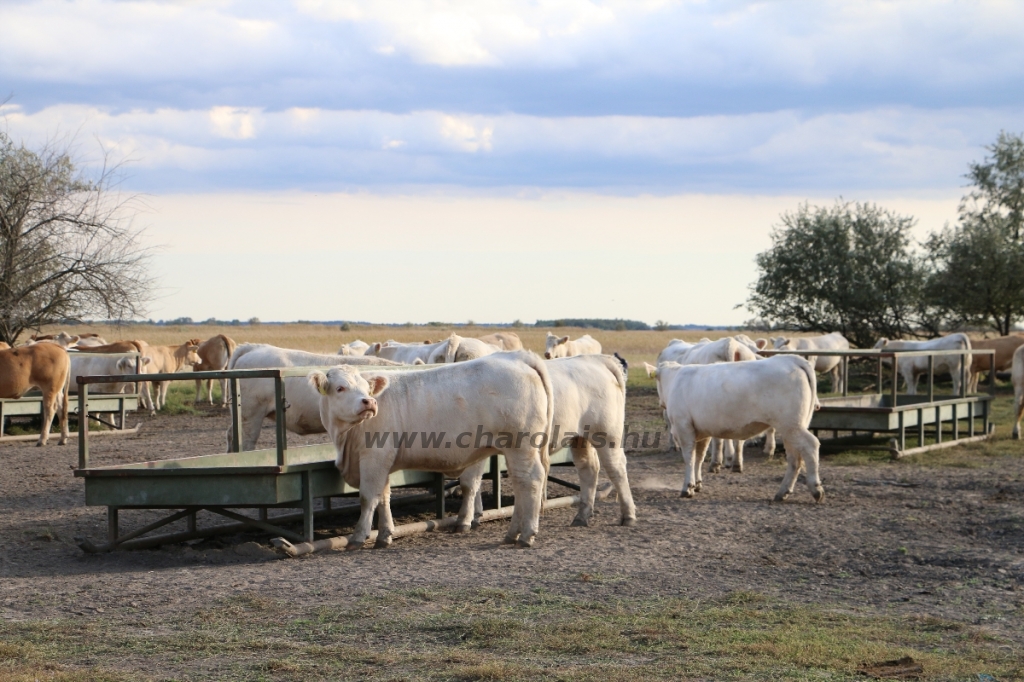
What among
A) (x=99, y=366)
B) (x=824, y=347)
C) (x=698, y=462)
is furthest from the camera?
(x=824, y=347)

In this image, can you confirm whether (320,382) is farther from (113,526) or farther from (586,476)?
(586,476)

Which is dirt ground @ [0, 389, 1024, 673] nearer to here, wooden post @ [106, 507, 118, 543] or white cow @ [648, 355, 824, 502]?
wooden post @ [106, 507, 118, 543]

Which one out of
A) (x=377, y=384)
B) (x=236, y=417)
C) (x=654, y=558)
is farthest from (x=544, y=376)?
(x=236, y=417)

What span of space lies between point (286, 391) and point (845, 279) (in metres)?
28.3

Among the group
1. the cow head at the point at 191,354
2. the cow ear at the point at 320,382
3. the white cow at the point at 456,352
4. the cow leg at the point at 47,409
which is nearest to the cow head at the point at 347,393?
the cow ear at the point at 320,382

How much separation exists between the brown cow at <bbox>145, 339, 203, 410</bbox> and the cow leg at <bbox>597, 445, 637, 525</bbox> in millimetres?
18343

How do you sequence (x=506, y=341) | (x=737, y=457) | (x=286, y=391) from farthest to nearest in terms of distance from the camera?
(x=506, y=341) < (x=737, y=457) < (x=286, y=391)

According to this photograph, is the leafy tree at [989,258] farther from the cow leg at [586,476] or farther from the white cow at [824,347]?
the cow leg at [586,476]

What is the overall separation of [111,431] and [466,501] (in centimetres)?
1303

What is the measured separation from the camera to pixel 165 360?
29141mm

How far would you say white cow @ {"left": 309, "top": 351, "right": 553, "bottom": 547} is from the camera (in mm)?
9219

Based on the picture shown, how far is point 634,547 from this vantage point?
9195mm

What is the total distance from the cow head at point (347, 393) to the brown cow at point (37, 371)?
33.9 ft

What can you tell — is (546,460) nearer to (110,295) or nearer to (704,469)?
(704,469)
